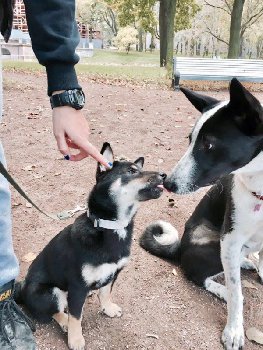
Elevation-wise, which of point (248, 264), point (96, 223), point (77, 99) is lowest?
point (248, 264)

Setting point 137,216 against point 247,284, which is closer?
point 247,284

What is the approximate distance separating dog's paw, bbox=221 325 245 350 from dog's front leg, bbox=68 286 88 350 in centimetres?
91

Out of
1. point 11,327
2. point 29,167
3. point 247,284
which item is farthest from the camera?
point 29,167

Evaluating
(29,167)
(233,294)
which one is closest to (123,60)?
(29,167)

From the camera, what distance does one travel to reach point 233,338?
2.67 m

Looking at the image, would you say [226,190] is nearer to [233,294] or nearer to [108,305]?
[233,294]

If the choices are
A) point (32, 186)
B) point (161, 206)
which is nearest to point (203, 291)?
point (161, 206)

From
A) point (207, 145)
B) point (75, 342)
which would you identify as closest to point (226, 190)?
point (207, 145)

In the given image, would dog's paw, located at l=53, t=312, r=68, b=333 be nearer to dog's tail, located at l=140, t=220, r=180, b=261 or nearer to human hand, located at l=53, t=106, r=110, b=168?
dog's tail, located at l=140, t=220, r=180, b=261

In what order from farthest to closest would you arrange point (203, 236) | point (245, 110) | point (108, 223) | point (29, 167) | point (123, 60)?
point (123, 60) → point (29, 167) → point (203, 236) → point (108, 223) → point (245, 110)

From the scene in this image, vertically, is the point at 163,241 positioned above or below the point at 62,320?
above

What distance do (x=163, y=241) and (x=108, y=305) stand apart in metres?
0.79

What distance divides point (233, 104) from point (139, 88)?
8423 millimetres

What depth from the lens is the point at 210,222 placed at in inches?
123
